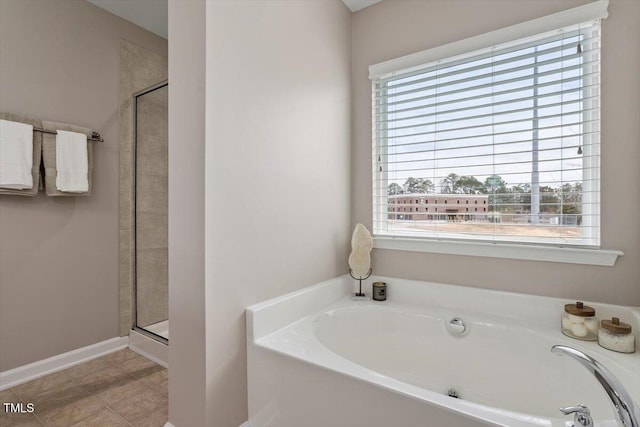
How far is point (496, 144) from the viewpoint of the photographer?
1.83 metres

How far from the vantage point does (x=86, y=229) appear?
240cm

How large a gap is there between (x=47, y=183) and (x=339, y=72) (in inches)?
82.9

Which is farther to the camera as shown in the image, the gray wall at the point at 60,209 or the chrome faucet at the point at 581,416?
the gray wall at the point at 60,209

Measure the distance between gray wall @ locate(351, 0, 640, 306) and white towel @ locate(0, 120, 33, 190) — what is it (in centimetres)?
211

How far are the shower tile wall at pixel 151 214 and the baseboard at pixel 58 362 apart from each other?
0.81ft

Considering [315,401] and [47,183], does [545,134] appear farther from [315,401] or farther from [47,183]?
[47,183]

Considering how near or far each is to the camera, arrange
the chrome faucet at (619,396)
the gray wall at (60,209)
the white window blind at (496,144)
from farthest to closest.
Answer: the gray wall at (60,209), the white window blind at (496,144), the chrome faucet at (619,396)

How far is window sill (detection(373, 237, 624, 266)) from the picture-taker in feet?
5.10

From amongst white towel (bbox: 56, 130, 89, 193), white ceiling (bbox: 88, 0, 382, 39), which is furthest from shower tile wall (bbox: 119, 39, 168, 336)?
white towel (bbox: 56, 130, 89, 193)

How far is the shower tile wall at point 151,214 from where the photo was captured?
2654mm

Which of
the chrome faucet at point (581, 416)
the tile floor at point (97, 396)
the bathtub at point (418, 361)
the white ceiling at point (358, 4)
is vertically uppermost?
the white ceiling at point (358, 4)

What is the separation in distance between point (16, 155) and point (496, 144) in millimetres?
2881

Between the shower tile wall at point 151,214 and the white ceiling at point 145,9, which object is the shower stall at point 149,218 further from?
the white ceiling at point 145,9

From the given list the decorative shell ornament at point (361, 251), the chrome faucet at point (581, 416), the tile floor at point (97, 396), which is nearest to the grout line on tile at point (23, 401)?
the tile floor at point (97, 396)
